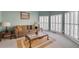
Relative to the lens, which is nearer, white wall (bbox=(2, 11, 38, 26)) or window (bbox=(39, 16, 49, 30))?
white wall (bbox=(2, 11, 38, 26))

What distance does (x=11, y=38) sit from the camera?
273cm

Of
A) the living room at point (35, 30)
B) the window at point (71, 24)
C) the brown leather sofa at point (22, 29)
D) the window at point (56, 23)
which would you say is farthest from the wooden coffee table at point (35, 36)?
the window at point (71, 24)

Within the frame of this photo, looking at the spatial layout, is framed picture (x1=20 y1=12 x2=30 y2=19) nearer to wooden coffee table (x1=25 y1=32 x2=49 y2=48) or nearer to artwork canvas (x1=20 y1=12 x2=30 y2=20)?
artwork canvas (x1=20 y1=12 x2=30 y2=20)

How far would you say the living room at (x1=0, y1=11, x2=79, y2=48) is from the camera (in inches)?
106

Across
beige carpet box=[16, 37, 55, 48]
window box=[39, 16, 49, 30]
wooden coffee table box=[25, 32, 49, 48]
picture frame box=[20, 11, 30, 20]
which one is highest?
picture frame box=[20, 11, 30, 20]

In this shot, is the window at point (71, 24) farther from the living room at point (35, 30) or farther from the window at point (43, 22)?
the window at point (43, 22)

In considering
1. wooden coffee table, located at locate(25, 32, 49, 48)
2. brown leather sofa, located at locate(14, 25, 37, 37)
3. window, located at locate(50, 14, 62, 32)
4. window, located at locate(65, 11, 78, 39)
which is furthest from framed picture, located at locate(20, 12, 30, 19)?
window, located at locate(65, 11, 78, 39)

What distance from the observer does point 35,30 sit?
9.24ft

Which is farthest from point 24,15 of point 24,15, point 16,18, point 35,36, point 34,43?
point 34,43

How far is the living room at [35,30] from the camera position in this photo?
8.87 feet

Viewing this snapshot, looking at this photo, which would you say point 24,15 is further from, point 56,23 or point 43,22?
point 56,23
